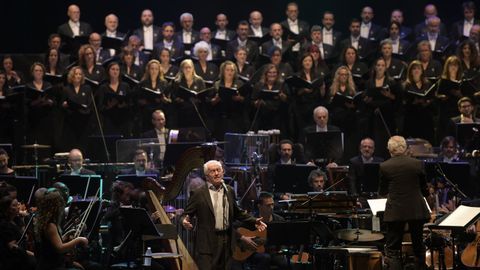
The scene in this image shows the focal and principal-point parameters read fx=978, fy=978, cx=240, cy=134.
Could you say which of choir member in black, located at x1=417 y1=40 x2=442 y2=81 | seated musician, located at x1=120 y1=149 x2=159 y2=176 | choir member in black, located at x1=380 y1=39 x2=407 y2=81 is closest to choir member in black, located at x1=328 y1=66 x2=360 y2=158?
choir member in black, located at x1=380 y1=39 x2=407 y2=81

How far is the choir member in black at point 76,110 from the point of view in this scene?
15.0 meters

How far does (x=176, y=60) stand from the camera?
15867 mm

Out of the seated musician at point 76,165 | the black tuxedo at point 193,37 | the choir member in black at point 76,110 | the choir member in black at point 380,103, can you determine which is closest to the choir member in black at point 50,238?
the seated musician at point 76,165

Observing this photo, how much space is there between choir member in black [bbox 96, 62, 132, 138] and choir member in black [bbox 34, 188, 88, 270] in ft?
19.9

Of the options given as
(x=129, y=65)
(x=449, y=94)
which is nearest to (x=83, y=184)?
(x=129, y=65)

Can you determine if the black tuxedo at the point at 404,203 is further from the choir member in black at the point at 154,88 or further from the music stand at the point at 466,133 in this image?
the choir member in black at the point at 154,88

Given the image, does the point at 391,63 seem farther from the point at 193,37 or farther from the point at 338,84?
the point at 193,37

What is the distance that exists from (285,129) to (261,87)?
80 cm

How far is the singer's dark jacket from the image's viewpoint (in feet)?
31.9

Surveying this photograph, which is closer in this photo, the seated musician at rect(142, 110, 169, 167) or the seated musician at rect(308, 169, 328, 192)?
the seated musician at rect(308, 169, 328, 192)

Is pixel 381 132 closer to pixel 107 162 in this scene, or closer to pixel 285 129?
pixel 285 129

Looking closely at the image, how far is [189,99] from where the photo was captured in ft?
50.0

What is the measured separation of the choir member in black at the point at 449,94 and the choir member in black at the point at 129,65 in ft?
15.4

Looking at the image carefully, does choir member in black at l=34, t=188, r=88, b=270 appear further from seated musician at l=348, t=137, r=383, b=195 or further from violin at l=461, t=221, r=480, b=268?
seated musician at l=348, t=137, r=383, b=195
